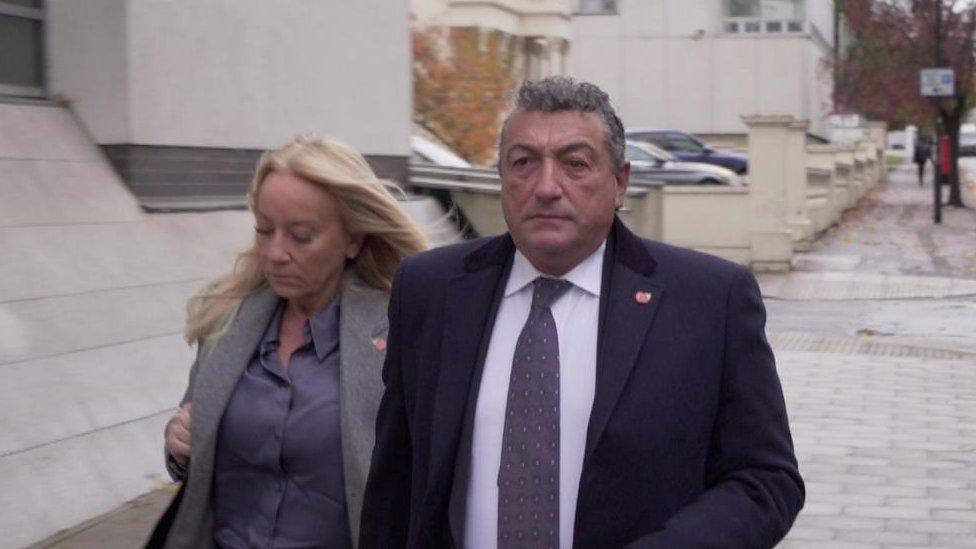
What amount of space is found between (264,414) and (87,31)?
6861mm

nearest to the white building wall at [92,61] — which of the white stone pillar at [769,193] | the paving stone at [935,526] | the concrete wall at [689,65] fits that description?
the paving stone at [935,526]

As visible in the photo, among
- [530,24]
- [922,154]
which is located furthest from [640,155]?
[922,154]

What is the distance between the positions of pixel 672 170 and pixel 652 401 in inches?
1257

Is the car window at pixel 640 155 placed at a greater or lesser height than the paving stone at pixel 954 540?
greater

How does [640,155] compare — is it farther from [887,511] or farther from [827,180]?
[887,511]

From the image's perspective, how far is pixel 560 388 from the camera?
2.88 m

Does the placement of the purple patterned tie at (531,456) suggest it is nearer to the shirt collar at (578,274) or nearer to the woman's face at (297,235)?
the shirt collar at (578,274)

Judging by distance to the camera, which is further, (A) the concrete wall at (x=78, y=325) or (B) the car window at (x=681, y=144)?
(B) the car window at (x=681, y=144)

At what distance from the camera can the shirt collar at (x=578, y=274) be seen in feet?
9.83

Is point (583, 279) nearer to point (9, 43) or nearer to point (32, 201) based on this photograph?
point (32, 201)

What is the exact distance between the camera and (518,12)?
4169 centimetres

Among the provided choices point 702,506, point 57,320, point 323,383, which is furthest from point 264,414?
point 57,320

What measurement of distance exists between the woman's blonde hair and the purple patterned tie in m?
1.12

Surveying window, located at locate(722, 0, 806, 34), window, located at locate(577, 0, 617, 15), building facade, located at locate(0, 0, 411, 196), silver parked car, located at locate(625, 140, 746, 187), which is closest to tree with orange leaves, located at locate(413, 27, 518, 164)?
silver parked car, located at locate(625, 140, 746, 187)
